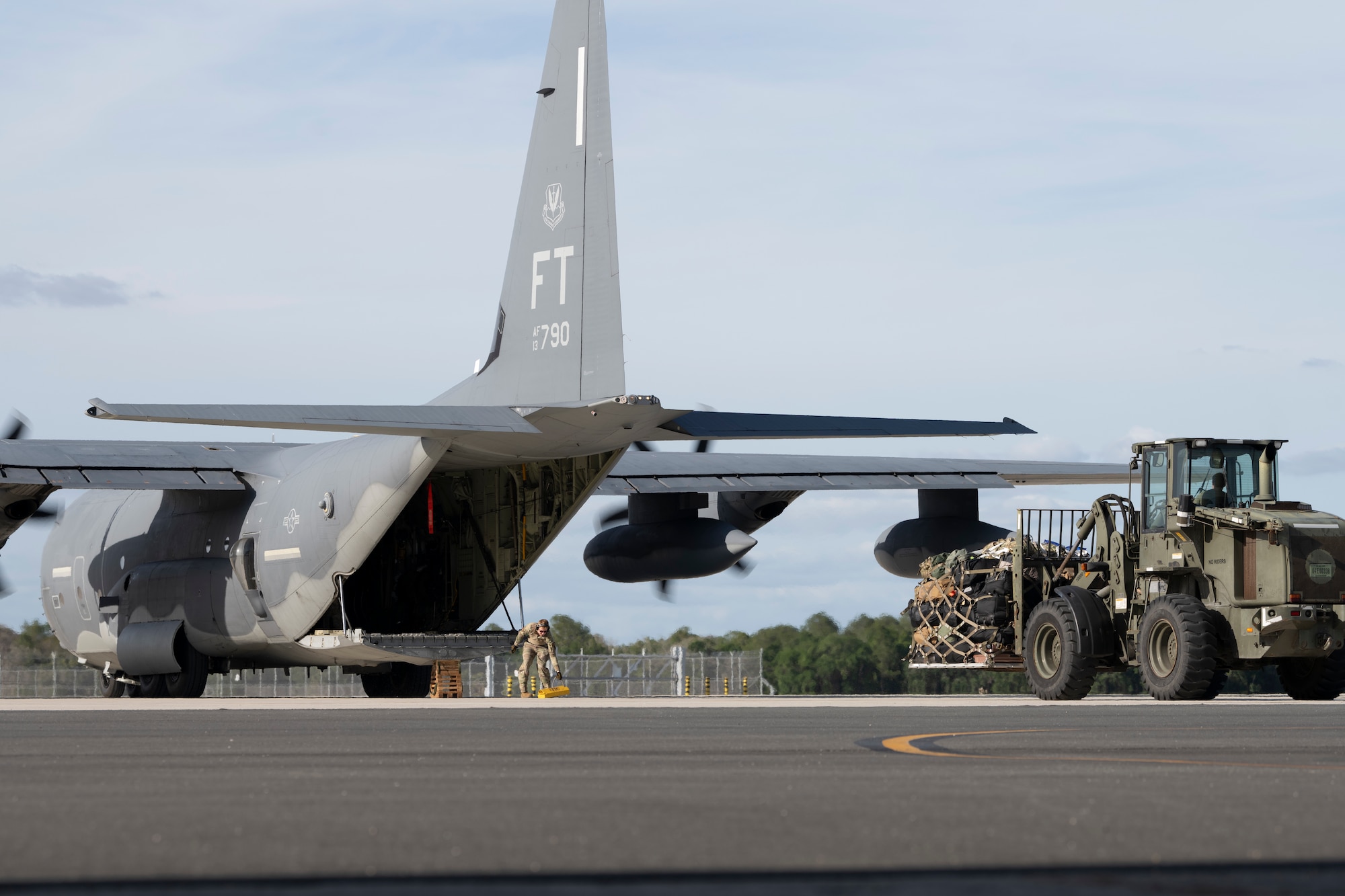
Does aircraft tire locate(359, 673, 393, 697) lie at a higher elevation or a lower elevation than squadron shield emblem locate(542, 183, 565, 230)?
lower

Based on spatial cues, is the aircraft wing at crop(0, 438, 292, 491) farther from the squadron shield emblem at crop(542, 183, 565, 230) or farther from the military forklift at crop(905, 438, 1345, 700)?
the military forklift at crop(905, 438, 1345, 700)

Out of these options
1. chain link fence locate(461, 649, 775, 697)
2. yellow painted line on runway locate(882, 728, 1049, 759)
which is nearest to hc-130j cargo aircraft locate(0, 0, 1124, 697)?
chain link fence locate(461, 649, 775, 697)

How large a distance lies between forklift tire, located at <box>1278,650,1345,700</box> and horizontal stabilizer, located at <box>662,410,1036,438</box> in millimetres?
4049

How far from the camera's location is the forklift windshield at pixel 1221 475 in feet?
61.4

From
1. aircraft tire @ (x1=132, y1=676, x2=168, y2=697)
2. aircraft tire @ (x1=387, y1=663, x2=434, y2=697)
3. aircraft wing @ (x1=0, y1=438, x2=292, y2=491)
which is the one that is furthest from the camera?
aircraft tire @ (x1=387, y1=663, x2=434, y2=697)

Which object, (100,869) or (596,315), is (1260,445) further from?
(100,869)

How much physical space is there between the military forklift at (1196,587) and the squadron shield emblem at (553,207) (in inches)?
281

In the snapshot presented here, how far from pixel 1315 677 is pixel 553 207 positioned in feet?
35.3

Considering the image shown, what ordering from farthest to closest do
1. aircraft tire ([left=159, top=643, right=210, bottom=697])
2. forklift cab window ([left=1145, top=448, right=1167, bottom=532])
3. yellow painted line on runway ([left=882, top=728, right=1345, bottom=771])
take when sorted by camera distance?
aircraft tire ([left=159, top=643, right=210, bottom=697]), forklift cab window ([left=1145, top=448, right=1167, bottom=532]), yellow painted line on runway ([left=882, top=728, right=1345, bottom=771])

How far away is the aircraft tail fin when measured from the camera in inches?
800

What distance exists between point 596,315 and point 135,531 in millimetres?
11677

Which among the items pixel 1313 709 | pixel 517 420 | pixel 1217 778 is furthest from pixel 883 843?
pixel 517 420

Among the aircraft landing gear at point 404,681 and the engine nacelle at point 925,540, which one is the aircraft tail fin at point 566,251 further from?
the engine nacelle at point 925,540

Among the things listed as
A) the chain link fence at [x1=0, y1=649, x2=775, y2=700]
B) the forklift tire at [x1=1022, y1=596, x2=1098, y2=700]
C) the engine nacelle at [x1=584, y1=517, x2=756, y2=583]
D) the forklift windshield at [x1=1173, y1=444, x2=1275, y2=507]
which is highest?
the forklift windshield at [x1=1173, y1=444, x2=1275, y2=507]
